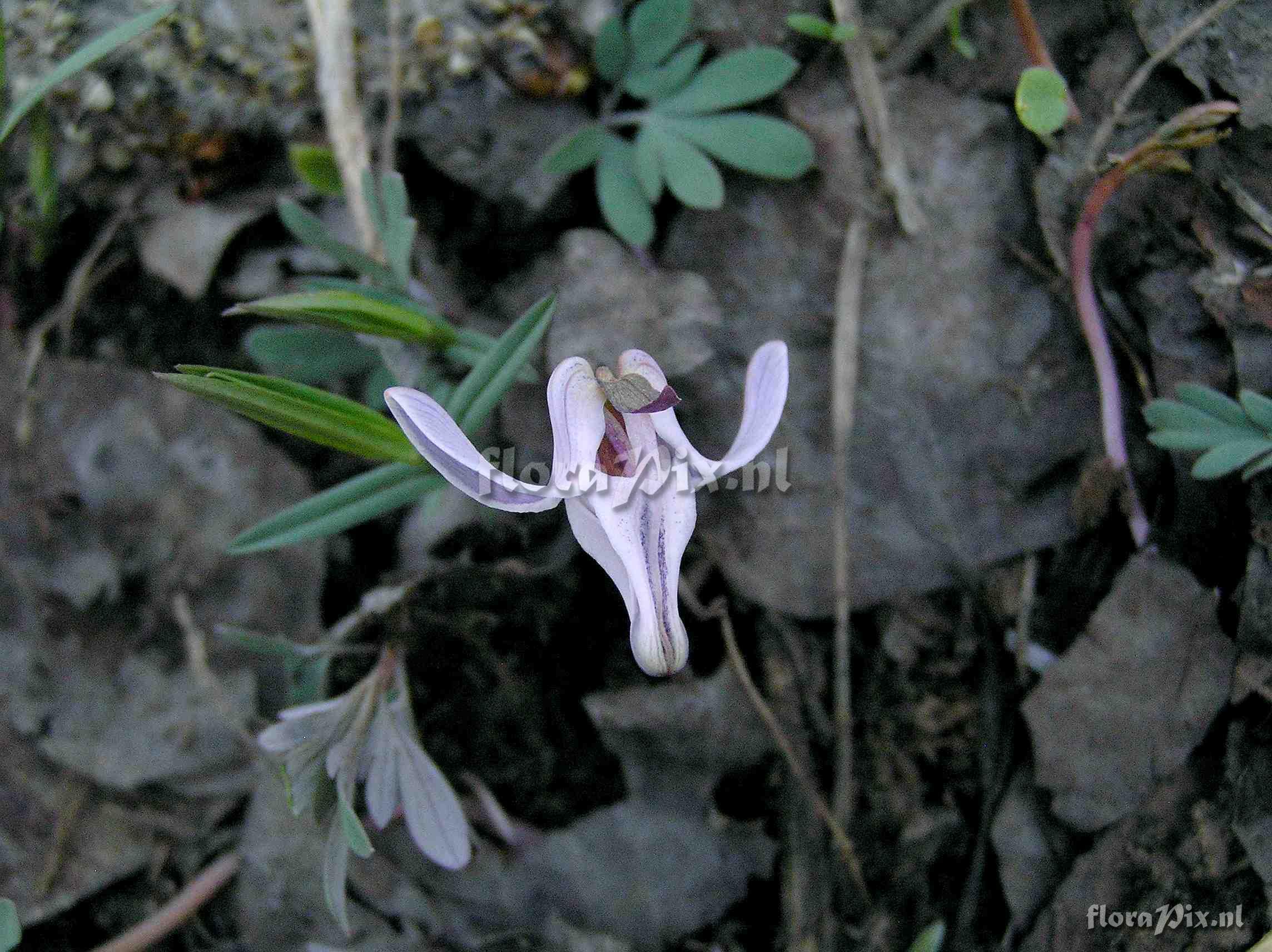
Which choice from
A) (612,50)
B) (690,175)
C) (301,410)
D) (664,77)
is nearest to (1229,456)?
(690,175)

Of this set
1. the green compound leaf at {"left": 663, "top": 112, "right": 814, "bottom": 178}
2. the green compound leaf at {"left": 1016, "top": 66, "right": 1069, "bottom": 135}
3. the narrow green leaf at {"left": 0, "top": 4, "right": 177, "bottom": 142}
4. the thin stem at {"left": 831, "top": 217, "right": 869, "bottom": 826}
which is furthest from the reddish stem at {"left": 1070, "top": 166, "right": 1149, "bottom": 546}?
the narrow green leaf at {"left": 0, "top": 4, "right": 177, "bottom": 142}

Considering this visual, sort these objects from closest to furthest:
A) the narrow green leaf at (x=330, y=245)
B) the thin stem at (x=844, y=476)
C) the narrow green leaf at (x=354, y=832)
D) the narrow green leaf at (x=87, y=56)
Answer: the narrow green leaf at (x=354, y=832)
the narrow green leaf at (x=87, y=56)
the narrow green leaf at (x=330, y=245)
the thin stem at (x=844, y=476)

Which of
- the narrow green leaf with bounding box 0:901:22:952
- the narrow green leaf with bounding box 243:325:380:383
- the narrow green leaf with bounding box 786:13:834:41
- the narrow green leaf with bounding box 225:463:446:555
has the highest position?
the narrow green leaf with bounding box 786:13:834:41

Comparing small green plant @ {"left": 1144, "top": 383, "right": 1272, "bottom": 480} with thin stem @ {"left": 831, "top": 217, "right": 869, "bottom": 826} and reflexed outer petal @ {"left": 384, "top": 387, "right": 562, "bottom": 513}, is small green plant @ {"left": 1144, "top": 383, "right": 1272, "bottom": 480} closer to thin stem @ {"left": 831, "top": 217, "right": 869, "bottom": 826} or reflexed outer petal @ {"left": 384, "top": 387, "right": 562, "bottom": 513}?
thin stem @ {"left": 831, "top": 217, "right": 869, "bottom": 826}

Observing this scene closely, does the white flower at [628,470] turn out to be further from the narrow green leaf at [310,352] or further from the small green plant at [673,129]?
the narrow green leaf at [310,352]

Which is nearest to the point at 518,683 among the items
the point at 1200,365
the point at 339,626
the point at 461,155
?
the point at 339,626

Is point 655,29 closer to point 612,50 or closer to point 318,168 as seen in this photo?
point 612,50

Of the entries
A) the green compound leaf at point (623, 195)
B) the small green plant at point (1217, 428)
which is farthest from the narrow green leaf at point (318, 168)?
the small green plant at point (1217, 428)
